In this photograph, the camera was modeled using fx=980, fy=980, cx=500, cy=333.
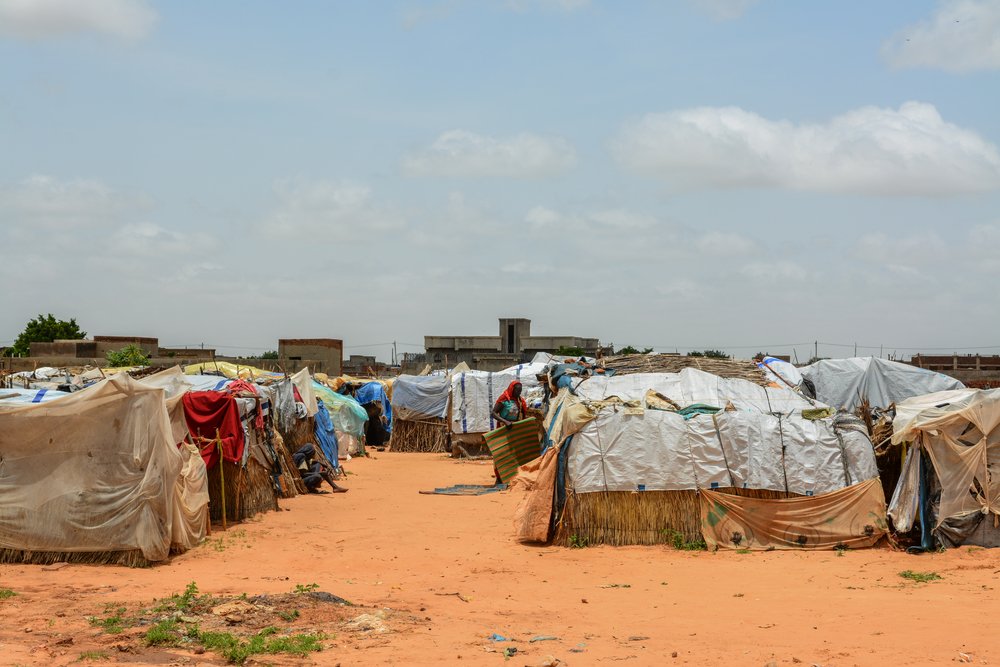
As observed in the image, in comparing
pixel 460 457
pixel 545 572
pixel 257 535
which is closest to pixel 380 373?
pixel 460 457

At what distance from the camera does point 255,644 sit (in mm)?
7867

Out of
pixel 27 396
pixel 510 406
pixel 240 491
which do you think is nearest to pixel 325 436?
pixel 510 406

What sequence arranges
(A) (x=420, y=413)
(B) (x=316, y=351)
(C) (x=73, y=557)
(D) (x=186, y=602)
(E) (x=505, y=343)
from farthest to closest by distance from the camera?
(E) (x=505, y=343) < (B) (x=316, y=351) < (A) (x=420, y=413) < (C) (x=73, y=557) < (D) (x=186, y=602)

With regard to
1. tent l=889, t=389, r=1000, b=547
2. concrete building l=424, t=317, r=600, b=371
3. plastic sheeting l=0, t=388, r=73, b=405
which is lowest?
tent l=889, t=389, r=1000, b=547

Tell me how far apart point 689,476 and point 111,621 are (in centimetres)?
723

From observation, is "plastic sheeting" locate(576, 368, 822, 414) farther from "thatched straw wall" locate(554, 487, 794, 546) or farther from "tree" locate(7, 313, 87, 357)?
"tree" locate(7, 313, 87, 357)

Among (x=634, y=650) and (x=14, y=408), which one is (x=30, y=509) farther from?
(x=634, y=650)

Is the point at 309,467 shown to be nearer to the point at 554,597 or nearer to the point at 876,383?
the point at 554,597

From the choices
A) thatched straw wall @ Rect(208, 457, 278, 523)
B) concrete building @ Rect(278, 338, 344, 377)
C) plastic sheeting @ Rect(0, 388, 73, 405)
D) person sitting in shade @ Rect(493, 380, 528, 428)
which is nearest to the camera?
plastic sheeting @ Rect(0, 388, 73, 405)

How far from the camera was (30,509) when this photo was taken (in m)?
11.8

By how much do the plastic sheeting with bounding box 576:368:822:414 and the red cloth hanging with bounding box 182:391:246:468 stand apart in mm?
5411

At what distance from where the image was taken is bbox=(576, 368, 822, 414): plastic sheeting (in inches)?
618

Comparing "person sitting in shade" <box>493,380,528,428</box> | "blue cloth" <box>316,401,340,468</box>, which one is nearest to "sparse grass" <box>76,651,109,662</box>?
"blue cloth" <box>316,401,340,468</box>

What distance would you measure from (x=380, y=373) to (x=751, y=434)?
3548 centimetres
